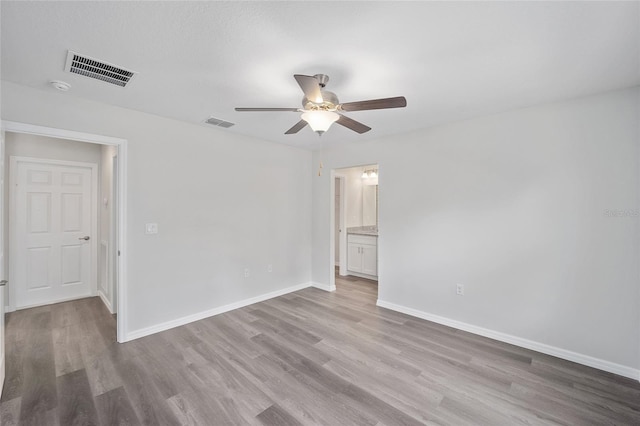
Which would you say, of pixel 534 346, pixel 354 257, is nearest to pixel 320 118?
pixel 534 346

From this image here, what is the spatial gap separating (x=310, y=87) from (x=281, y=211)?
2.92 metres

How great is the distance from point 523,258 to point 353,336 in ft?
6.48

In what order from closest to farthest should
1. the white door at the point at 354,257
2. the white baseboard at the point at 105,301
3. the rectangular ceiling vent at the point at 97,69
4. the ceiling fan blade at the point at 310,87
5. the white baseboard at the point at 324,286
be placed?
the ceiling fan blade at the point at 310,87, the rectangular ceiling vent at the point at 97,69, the white baseboard at the point at 105,301, the white baseboard at the point at 324,286, the white door at the point at 354,257

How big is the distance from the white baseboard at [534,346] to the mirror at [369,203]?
3.00 m

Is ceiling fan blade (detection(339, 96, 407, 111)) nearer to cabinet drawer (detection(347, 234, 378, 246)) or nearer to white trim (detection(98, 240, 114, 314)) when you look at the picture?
cabinet drawer (detection(347, 234, 378, 246))

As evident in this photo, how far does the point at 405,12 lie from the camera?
Result: 1.50 meters

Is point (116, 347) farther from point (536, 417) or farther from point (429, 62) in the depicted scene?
point (429, 62)

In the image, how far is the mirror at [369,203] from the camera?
6.53 m

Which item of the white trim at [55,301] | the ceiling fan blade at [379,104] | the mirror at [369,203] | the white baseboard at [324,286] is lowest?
the white trim at [55,301]

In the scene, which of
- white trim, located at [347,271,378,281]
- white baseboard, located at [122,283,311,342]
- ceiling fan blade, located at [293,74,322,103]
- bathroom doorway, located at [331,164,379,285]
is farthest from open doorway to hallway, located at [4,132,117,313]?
white trim, located at [347,271,378,281]

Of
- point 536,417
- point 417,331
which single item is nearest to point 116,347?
point 417,331

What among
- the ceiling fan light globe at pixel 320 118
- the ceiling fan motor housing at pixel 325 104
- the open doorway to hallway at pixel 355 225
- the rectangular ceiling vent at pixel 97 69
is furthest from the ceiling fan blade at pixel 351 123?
the open doorway to hallway at pixel 355 225

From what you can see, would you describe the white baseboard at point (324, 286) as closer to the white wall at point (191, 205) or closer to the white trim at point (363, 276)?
the white wall at point (191, 205)

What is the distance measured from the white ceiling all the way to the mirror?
3848 millimetres
